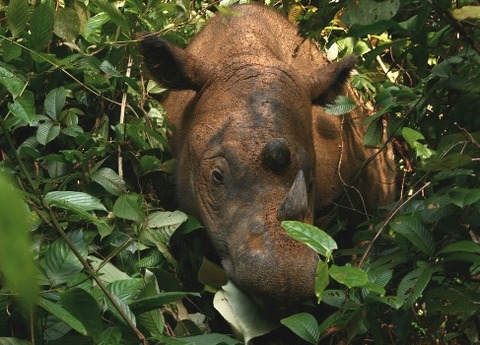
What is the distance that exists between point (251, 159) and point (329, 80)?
98 cm

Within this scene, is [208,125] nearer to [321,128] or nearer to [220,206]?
[220,206]

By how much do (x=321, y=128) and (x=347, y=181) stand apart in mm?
372

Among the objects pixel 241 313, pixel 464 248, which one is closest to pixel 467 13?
pixel 464 248

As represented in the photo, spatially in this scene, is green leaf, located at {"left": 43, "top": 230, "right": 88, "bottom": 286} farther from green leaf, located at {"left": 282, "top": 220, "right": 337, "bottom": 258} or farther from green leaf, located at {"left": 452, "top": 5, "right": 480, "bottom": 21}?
green leaf, located at {"left": 452, "top": 5, "right": 480, "bottom": 21}

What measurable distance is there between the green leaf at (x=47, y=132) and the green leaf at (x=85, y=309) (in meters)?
1.77

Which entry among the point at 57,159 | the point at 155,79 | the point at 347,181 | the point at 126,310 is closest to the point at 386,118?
the point at 347,181

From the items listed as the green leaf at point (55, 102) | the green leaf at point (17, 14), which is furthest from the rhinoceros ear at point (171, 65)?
the green leaf at point (17, 14)

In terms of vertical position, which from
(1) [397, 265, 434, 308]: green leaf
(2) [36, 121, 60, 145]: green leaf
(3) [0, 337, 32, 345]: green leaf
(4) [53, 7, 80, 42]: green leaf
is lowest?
(1) [397, 265, 434, 308]: green leaf

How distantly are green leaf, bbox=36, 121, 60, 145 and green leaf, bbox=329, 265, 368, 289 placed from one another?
2105 mm

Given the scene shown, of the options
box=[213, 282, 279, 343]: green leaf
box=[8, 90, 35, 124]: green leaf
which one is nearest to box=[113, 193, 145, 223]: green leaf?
box=[213, 282, 279, 343]: green leaf

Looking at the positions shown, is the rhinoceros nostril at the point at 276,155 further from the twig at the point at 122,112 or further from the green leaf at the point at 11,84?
the green leaf at the point at 11,84

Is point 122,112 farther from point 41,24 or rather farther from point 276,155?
point 276,155

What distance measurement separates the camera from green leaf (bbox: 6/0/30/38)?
11.4 ft

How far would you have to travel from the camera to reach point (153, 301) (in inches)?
99.7
